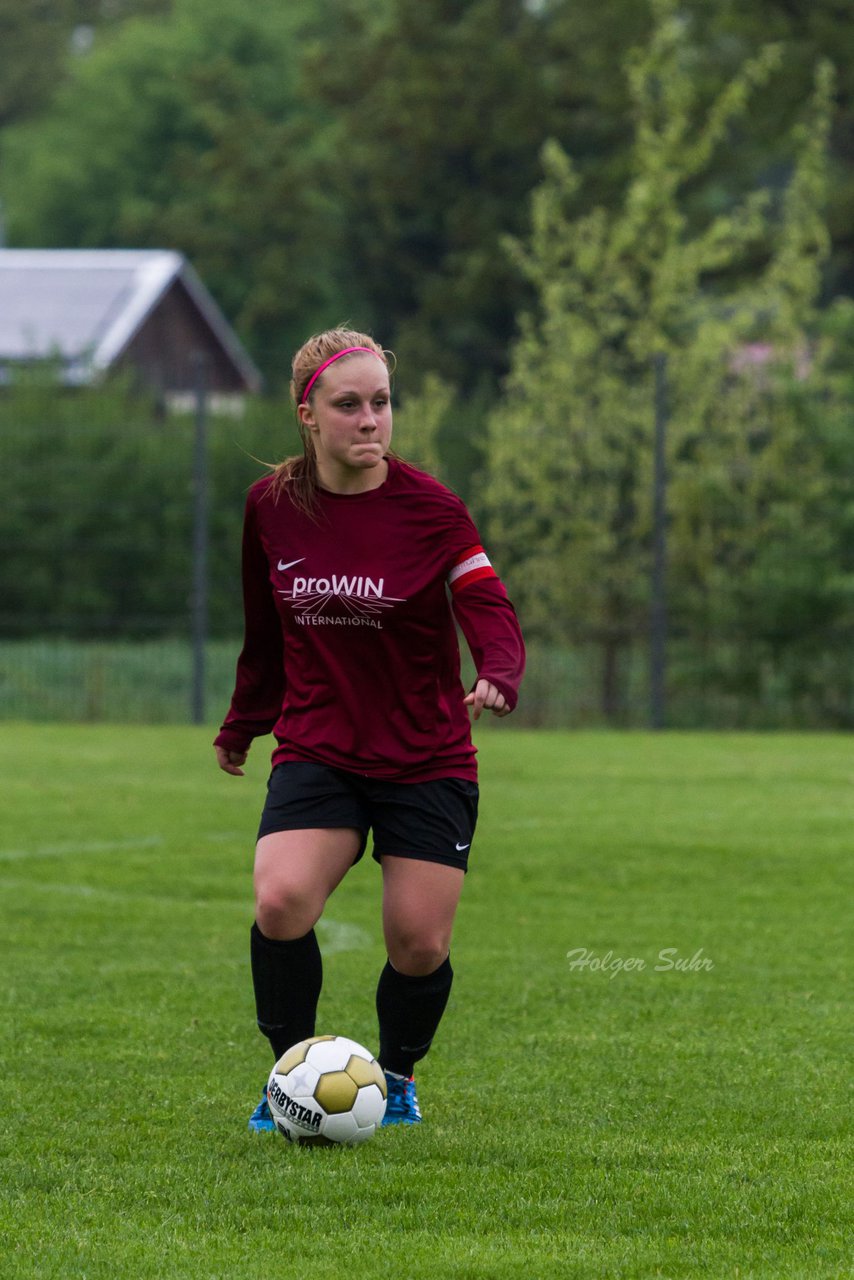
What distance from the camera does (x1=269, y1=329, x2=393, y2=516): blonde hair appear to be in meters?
4.62

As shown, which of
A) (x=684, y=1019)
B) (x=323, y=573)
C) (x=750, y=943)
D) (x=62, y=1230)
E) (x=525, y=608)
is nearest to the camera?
(x=62, y=1230)

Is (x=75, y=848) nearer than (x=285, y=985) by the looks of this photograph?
No

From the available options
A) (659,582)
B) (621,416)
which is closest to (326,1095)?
(659,582)

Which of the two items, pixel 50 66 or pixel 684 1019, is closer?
pixel 684 1019

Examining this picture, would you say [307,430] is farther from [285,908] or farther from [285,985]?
[285,985]

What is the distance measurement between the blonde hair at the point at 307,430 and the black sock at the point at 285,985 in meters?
1.01

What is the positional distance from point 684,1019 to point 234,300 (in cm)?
4199

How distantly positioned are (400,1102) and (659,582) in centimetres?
1164

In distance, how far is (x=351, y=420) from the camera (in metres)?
4.52

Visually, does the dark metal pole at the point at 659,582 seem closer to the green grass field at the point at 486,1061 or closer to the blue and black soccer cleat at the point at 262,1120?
the green grass field at the point at 486,1061

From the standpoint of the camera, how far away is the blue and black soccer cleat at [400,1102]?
15.0 ft

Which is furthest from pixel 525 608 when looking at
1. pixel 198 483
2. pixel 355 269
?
pixel 355 269

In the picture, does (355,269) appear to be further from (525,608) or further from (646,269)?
(525,608)

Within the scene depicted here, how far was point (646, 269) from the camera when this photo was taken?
2120 cm
